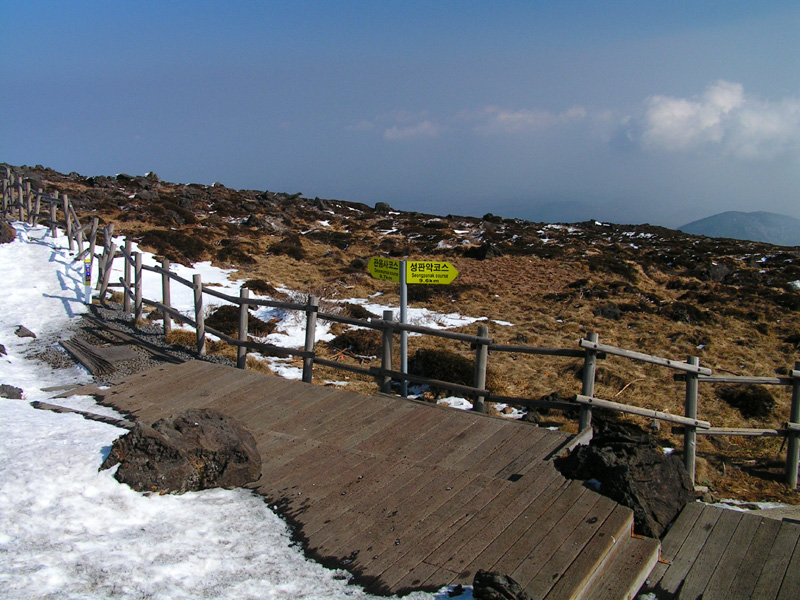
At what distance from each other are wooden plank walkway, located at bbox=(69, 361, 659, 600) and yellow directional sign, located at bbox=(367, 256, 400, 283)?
6.00 feet

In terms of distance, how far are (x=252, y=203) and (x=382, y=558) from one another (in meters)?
45.5

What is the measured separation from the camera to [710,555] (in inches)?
183

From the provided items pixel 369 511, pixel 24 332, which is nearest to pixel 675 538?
pixel 369 511

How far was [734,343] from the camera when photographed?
17000 millimetres

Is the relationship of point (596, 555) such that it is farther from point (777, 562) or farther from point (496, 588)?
point (777, 562)

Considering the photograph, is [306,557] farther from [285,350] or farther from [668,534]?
[285,350]

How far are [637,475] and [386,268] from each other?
4602 mm

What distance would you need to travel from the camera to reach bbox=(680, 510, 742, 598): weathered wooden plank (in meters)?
4.24

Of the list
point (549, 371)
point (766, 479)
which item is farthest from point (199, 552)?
point (549, 371)

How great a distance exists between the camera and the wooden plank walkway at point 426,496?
3.93 m

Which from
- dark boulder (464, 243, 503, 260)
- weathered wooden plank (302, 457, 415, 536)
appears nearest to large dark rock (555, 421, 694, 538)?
weathered wooden plank (302, 457, 415, 536)

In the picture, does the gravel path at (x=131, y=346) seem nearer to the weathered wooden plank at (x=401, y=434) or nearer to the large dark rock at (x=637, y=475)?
the weathered wooden plank at (x=401, y=434)

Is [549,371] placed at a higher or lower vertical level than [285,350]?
lower

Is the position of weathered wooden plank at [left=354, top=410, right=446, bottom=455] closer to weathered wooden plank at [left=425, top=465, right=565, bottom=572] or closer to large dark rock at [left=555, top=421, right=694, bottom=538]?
weathered wooden plank at [left=425, top=465, right=565, bottom=572]
